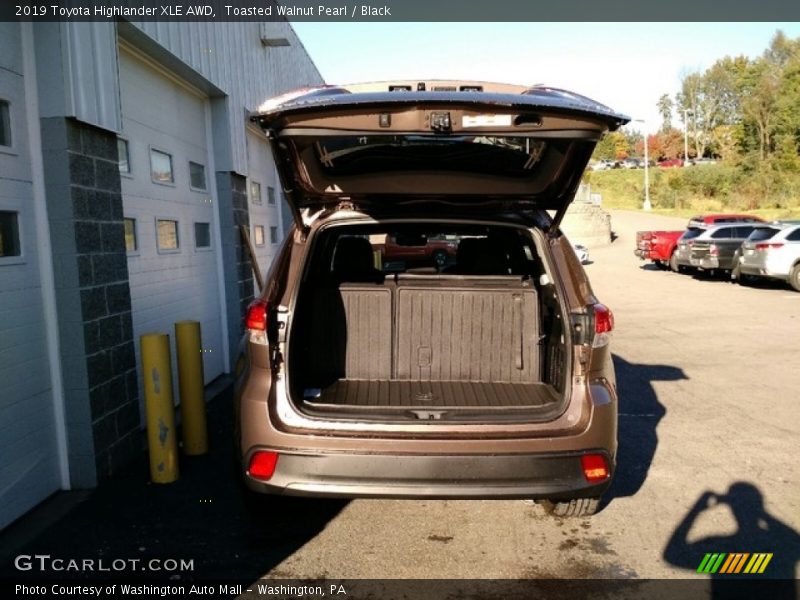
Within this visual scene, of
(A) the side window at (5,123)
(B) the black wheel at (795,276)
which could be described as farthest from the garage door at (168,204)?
(B) the black wheel at (795,276)

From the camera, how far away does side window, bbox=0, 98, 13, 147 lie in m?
3.98

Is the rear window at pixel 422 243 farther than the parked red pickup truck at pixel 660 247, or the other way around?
the parked red pickup truck at pixel 660 247

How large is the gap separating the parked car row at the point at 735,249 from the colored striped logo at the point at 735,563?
45.2 ft

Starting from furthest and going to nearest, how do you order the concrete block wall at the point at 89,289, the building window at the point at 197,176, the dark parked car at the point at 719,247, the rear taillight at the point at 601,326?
1. the dark parked car at the point at 719,247
2. the building window at the point at 197,176
3. the concrete block wall at the point at 89,289
4. the rear taillight at the point at 601,326

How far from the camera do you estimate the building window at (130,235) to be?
5578 mm

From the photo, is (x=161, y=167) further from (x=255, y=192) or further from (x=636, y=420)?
(x=636, y=420)

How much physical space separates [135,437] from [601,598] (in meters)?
3.39

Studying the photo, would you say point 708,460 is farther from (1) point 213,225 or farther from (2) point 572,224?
(2) point 572,224

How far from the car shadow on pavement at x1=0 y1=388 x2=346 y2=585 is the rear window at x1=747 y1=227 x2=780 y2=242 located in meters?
15.3

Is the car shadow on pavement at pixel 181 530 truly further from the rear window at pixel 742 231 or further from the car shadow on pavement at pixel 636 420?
the rear window at pixel 742 231

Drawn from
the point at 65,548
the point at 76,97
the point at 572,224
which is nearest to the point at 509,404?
the point at 65,548

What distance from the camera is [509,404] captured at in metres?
3.77

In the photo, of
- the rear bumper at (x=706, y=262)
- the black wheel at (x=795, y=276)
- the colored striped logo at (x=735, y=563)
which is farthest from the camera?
the rear bumper at (x=706, y=262)

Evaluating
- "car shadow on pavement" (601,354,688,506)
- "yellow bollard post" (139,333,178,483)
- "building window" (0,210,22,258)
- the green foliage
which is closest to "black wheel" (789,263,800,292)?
"car shadow on pavement" (601,354,688,506)
